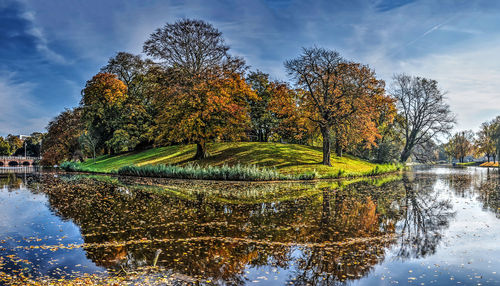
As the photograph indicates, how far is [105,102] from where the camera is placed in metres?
54.0

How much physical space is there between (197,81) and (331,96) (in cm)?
1316

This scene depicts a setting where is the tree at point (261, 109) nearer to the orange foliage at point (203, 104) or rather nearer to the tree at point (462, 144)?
the orange foliage at point (203, 104)

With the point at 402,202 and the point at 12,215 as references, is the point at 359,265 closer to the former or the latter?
the point at 402,202

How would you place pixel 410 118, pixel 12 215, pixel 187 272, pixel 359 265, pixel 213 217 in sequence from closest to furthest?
pixel 187 272 < pixel 359 265 < pixel 213 217 < pixel 12 215 < pixel 410 118

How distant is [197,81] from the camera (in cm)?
3272

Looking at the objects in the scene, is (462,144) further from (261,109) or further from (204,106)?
(204,106)

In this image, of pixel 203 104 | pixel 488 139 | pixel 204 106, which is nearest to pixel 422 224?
pixel 203 104

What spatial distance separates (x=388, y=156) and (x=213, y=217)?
135 feet

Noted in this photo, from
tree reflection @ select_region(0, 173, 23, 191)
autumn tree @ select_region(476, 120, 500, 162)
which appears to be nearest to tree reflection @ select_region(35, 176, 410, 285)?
tree reflection @ select_region(0, 173, 23, 191)

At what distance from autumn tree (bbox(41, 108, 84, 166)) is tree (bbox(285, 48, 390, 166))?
121 feet

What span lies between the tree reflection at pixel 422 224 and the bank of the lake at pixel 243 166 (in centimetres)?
1212

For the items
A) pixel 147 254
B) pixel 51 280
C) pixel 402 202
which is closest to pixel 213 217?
pixel 147 254

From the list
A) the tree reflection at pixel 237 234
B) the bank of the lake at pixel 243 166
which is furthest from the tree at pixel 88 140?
the tree reflection at pixel 237 234

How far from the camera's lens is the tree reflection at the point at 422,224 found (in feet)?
27.3
